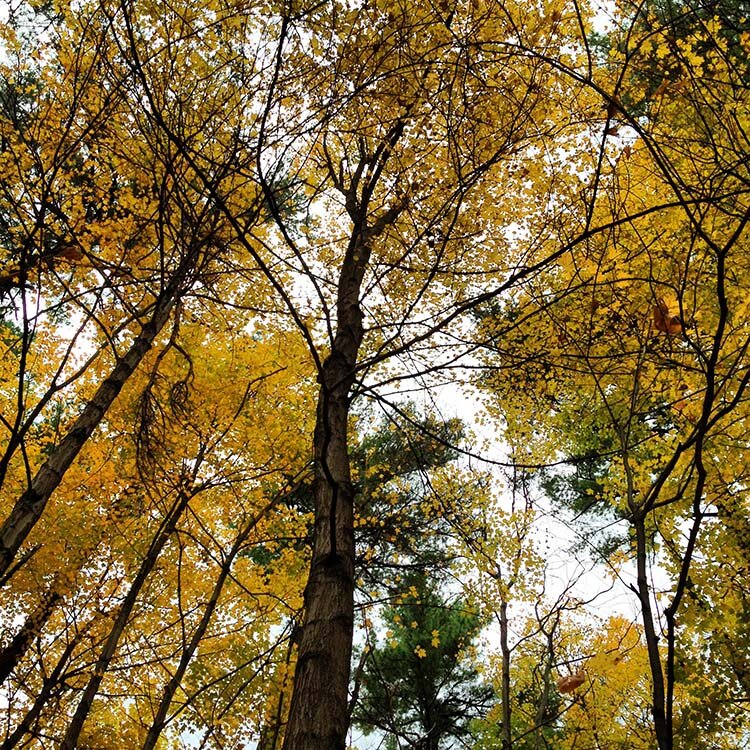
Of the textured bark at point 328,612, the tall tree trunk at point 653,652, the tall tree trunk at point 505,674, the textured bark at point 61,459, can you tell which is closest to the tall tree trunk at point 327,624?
the textured bark at point 328,612

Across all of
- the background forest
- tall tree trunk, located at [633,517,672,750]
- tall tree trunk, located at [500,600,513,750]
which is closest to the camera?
tall tree trunk, located at [633,517,672,750]

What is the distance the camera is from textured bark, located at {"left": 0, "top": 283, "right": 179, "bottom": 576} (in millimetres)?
2770

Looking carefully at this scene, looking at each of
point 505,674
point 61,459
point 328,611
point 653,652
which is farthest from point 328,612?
point 505,674

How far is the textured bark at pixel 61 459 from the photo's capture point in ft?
9.09

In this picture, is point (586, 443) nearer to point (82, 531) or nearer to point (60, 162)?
point (82, 531)

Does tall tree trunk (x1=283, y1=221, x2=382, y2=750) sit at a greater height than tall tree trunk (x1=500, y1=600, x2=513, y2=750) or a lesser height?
lesser

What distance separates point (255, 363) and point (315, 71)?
4.52 m

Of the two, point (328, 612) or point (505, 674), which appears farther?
point (505, 674)

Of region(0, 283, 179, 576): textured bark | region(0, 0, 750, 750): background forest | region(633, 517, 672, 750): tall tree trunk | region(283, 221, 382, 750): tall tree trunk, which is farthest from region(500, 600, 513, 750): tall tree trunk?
region(0, 283, 179, 576): textured bark

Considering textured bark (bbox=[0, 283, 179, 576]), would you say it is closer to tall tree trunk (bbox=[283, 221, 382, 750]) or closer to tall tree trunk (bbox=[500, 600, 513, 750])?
tall tree trunk (bbox=[283, 221, 382, 750])

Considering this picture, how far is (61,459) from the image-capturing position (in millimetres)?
3070

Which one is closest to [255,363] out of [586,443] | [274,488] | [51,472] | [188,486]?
[188,486]

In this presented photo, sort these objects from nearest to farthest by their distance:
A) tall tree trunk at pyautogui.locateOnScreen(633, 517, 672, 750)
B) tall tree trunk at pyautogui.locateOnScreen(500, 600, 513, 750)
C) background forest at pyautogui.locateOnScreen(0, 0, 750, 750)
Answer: tall tree trunk at pyautogui.locateOnScreen(633, 517, 672, 750), background forest at pyautogui.locateOnScreen(0, 0, 750, 750), tall tree trunk at pyautogui.locateOnScreen(500, 600, 513, 750)

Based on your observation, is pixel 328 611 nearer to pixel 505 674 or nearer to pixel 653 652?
pixel 653 652
